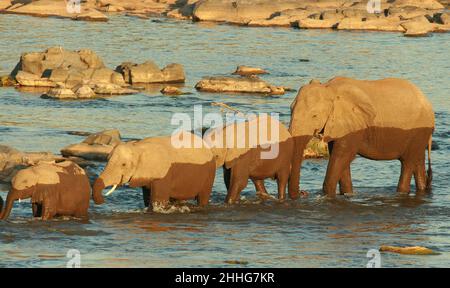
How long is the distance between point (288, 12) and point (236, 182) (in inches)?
2062

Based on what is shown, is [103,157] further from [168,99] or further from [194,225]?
[168,99]

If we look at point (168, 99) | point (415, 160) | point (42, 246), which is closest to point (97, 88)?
point (168, 99)

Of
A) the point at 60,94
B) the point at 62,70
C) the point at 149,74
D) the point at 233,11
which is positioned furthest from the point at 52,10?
the point at 60,94

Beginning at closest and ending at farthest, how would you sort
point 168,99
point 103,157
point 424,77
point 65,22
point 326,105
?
1. point 326,105
2. point 103,157
3. point 168,99
4. point 424,77
5. point 65,22

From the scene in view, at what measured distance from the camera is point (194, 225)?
23.8 m

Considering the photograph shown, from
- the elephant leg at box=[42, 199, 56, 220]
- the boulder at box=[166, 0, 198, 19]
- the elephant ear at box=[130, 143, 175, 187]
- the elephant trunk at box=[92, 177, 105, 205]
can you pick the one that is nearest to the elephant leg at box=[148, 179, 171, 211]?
the elephant ear at box=[130, 143, 175, 187]

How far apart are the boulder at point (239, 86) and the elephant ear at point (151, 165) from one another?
72.3 ft

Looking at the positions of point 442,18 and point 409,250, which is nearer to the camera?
point 409,250

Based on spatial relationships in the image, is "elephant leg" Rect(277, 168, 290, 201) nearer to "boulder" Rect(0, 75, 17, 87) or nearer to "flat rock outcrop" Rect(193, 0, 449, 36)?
"boulder" Rect(0, 75, 17, 87)

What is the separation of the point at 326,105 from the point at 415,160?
2.83 m

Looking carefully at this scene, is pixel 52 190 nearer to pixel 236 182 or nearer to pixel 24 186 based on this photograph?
pixel 24 186

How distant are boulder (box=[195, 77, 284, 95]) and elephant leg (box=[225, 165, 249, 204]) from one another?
2051 centimetres

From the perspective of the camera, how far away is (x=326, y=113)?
26062mm

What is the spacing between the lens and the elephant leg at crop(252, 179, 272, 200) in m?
26.5
